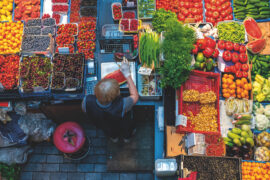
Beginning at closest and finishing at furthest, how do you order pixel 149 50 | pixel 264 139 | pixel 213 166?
pixel 213 166 < pixel 264 139 < pixel 149 50

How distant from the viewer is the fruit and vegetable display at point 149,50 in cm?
429

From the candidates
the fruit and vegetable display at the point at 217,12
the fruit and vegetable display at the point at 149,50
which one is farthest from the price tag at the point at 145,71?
the fruit and vegetable display at the point at 217,12

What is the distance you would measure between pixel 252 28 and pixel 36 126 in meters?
5.46

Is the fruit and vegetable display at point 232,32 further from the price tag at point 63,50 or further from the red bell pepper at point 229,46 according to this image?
the price tag at point 63,50

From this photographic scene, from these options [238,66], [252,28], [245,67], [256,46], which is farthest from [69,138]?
[252,28]

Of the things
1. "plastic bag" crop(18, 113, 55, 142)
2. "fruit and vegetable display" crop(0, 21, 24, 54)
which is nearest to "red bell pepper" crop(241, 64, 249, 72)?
"plastic bag" crop(18, 113, 55, 142)

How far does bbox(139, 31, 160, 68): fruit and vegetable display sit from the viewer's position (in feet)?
14.1

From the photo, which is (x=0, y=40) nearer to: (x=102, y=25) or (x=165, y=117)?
(x=102, y=25)

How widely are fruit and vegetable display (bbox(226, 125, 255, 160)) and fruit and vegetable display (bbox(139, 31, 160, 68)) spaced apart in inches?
78.1

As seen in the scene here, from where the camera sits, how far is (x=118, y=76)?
14.1ft

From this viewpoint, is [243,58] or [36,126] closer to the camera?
[243,58]

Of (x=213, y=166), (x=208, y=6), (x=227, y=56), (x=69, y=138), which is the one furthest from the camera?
(x=208, y=6)

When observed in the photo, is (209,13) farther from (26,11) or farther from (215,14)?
(26,11)

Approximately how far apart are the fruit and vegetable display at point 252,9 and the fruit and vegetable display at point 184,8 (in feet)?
3.02
